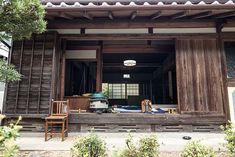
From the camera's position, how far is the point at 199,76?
4.79m

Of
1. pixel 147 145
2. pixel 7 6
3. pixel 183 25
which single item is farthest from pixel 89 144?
pixel 183 25

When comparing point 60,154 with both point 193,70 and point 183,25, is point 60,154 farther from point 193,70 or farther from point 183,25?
point 183,25

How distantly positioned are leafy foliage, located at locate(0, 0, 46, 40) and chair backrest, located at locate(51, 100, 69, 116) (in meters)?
1.85

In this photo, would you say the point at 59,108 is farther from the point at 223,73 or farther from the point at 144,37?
the point at 223,73

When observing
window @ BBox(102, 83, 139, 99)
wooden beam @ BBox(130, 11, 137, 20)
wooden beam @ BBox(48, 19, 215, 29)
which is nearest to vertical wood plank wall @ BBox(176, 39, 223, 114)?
wooden beam @ BBox(48, 19, 215, 29)

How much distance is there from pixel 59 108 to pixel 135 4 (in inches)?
118

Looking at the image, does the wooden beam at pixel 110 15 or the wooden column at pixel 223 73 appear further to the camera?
Answer: the wooden column at pixel 223 73

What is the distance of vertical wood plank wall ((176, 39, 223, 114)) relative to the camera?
4.68 meters

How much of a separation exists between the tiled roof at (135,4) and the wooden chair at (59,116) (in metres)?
2.24

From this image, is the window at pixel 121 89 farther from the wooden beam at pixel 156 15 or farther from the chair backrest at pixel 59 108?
the wooden beam at pixel 156 15

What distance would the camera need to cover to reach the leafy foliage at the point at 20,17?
9.69 feet

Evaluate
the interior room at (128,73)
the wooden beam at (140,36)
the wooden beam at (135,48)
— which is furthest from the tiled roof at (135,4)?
the wooden beam at (135,48)

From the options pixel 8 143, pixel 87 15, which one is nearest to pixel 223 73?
pixel 87 15

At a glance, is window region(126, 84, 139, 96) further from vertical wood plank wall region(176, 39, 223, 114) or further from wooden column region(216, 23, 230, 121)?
wooden column region(216, 23, 230, 121)
